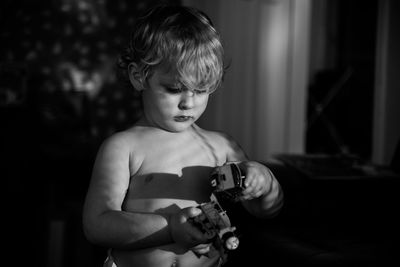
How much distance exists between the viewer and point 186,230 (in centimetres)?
64

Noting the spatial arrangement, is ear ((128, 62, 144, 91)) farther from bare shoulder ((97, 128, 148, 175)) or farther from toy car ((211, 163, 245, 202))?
toy car ((211, 163, 245, 202))

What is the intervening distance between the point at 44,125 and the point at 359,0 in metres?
2.61

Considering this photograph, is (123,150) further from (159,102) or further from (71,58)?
(71,58)

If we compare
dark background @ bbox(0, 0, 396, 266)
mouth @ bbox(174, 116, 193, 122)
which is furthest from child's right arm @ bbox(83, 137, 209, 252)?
dark background @ bbox(0, 0, 396, 266)

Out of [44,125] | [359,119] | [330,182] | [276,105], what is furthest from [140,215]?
[359,119]

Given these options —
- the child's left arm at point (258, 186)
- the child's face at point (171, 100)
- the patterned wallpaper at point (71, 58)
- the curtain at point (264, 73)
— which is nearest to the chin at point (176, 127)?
the child's face at point (171, 100)

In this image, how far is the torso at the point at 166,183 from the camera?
0.73 meters

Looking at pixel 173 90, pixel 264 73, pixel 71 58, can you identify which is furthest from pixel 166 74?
pixel 71 58

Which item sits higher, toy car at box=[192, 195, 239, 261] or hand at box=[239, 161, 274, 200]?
hand at box=[239, 161, 274, 200]

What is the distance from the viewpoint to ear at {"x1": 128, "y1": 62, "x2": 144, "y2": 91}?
76cm

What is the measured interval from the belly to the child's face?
20 cm

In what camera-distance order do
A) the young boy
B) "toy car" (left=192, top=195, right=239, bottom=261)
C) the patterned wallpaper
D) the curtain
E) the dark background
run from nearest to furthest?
1. "toy car" (left=192, top=195, right=239, bottom=261)
2. the young boy
3. the dark background
4. the curtain
5. the patterned wallpaper

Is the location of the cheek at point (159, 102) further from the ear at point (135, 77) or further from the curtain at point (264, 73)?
the curtain at point (264, 73)

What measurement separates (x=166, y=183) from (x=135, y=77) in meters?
0.18
